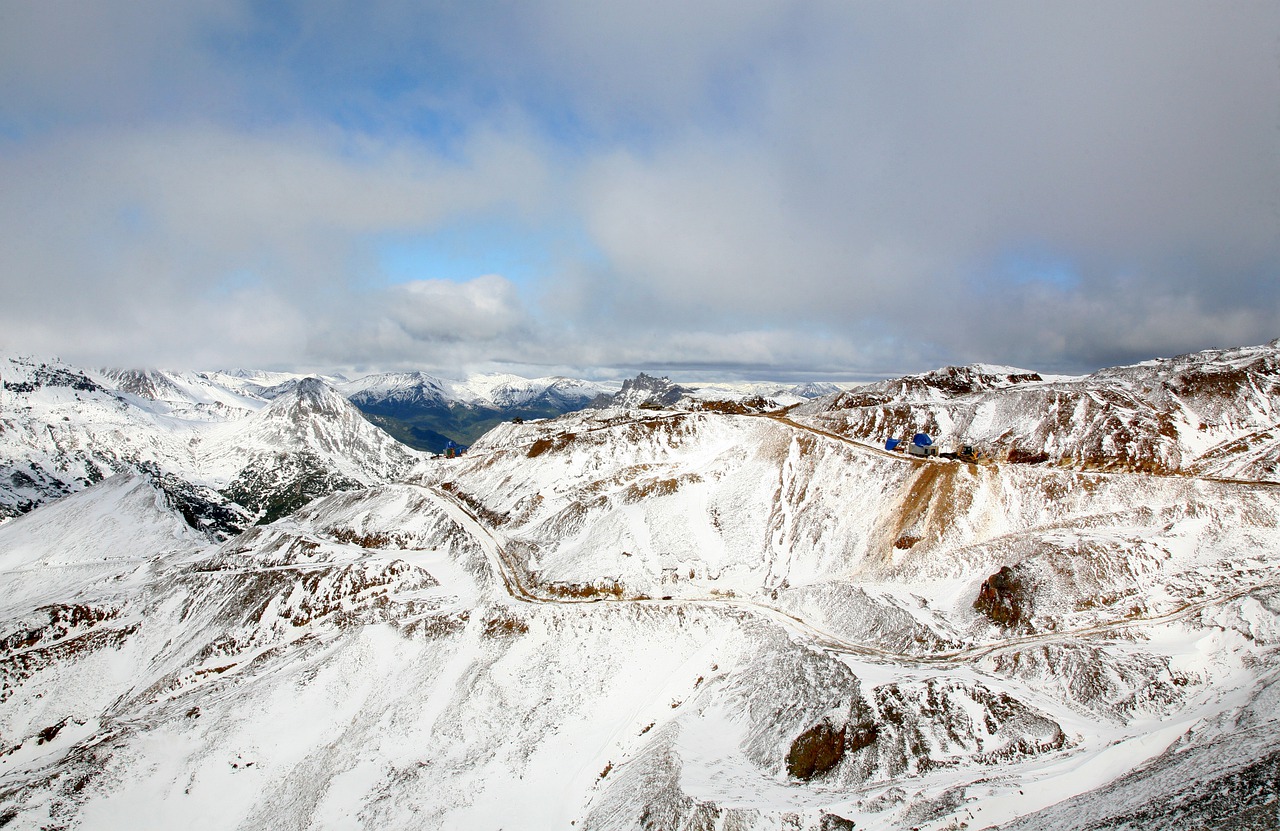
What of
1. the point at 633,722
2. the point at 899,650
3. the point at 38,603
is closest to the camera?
the point at 633,722

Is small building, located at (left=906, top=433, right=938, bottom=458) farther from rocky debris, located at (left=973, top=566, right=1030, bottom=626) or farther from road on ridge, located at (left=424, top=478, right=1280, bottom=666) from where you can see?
road on ridge, located at (left=424, top=478, right=1280, bottom=666)

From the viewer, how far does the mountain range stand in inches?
1639

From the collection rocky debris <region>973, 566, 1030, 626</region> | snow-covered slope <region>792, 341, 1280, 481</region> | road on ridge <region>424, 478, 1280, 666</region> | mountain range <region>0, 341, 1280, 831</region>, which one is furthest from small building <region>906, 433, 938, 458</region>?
road on ridge <region>424, 478, 1280, 666</region>

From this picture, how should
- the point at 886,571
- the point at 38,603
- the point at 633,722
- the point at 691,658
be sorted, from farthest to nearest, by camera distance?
1. the point at 38,603
2. the point at 886,571
3. the point at 691,658
4. the point at 633,722

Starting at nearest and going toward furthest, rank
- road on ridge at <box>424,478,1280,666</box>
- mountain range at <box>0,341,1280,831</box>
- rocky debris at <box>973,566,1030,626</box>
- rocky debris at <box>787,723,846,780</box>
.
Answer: mountain range at <box>0,341,1280,831</box> → rocky debris at <box>787,723,846,780</box> → road on ridge at <box>424,478,1280,666</box> → rocky debris at <box>973,566,1030,626</box>

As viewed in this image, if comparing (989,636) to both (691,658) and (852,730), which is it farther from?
(691,658)

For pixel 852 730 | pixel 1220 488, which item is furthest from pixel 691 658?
pixel 1220 488

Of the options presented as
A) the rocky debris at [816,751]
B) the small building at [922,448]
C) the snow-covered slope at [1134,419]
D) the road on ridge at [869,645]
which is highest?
the snow-covered slope at [1134,419]

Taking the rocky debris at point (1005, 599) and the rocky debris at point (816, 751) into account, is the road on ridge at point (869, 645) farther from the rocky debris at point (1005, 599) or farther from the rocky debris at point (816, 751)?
the rocky debris at point (816, 751)

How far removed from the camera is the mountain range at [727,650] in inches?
1639

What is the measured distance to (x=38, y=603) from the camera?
284 feet

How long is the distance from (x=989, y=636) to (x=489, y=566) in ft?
242

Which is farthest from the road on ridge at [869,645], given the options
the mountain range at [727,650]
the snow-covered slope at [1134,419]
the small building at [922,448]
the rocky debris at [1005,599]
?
the snow-covered slope at [1134,419]

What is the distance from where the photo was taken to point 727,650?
65188 mm
